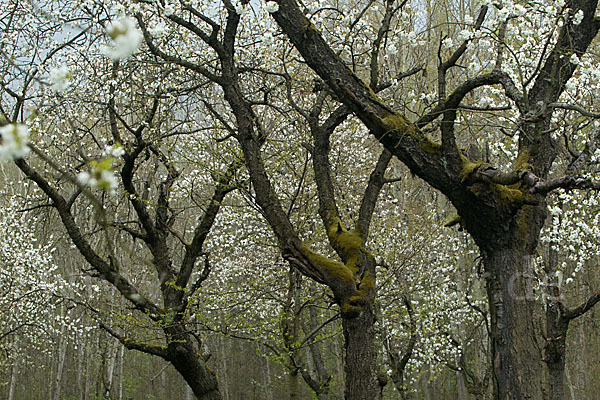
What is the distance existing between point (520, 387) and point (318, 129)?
3.31 m

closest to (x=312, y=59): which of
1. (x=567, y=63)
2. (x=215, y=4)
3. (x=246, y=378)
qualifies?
(x=567, y=63)

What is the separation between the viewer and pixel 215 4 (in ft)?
28.3

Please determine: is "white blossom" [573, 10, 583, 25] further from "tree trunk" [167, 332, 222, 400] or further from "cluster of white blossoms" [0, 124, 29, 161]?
"tree trunk" [167, 332, 222, 400]

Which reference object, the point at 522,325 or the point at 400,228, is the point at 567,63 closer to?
the point at 522,325

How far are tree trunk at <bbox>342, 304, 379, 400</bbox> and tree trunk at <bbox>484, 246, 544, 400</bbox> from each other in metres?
1.09

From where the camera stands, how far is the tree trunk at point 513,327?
4418mm

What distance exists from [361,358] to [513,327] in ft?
4.53

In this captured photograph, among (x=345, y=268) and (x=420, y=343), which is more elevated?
(x=420, y=343)

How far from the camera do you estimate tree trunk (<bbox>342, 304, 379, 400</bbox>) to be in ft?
16.9

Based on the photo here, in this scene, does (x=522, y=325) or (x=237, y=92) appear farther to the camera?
(x=237, y=92)

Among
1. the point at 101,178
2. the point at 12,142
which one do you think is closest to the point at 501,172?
the point at 101,178

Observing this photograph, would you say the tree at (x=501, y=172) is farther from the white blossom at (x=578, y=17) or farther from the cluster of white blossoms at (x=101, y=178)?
the cluster of white blossoms at (x=101, y=178)

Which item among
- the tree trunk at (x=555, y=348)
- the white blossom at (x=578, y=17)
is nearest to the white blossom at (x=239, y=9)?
the white blossom at (x=578, y=17)

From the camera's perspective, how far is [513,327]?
4535mm
